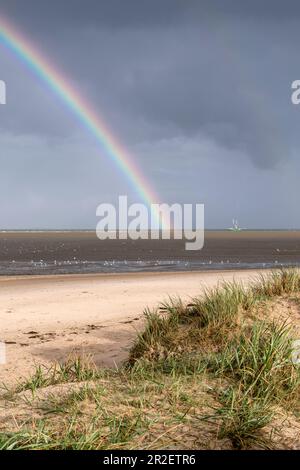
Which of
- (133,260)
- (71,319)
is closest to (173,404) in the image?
(71,319)

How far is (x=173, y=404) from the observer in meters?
4.64

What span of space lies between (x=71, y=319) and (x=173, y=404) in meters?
9.06

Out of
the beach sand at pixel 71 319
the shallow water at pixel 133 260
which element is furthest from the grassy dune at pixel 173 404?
the shallow water at pixel 133 260

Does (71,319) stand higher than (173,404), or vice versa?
(173,404)

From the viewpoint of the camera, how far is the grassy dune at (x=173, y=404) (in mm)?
4027

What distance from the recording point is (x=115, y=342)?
34.4ft

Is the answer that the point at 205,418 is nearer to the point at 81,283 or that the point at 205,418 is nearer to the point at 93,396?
the point at 93,396

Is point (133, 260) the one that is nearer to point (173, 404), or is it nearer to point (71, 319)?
point (71, 319)

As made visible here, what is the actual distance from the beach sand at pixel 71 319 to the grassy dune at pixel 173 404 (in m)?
1.35

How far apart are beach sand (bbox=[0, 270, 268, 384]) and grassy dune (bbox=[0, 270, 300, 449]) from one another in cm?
135
